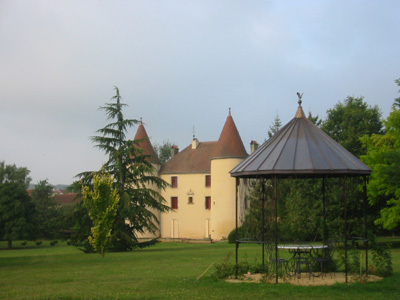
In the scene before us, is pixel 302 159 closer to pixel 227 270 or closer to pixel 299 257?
pixel 299 257

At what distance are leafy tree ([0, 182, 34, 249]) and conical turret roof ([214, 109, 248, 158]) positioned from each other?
20937 mm

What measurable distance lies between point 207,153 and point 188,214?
6683 millimetres

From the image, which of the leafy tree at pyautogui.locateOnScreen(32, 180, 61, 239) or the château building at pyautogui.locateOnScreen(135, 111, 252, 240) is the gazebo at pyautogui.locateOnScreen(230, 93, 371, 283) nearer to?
the château building at pyautogui.locateOnScreen(135, 111, 252, 240)

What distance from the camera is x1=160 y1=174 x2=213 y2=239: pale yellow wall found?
51412 mm

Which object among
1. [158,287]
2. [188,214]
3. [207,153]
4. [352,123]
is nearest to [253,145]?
[207,153]

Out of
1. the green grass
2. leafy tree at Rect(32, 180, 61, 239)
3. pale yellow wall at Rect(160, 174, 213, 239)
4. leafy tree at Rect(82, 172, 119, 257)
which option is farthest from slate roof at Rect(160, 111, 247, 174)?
the green grass

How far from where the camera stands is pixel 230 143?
4744 centimetres

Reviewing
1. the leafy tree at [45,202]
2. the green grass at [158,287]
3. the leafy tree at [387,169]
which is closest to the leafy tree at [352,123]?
the leafy tree at [387,169]

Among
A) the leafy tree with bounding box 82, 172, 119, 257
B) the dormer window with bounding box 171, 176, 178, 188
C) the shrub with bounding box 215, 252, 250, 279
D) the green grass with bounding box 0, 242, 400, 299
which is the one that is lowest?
the green grass with bounding box 0, 242, 400, 299

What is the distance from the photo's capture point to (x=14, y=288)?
13.1 metres

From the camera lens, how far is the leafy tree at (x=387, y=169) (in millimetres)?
25234

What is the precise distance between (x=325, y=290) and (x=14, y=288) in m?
7.78

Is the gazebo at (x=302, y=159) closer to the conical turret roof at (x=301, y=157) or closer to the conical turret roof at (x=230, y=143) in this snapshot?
the conical turret roof at (x=301, y=157)

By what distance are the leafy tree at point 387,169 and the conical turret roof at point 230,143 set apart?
1738 centimetres
